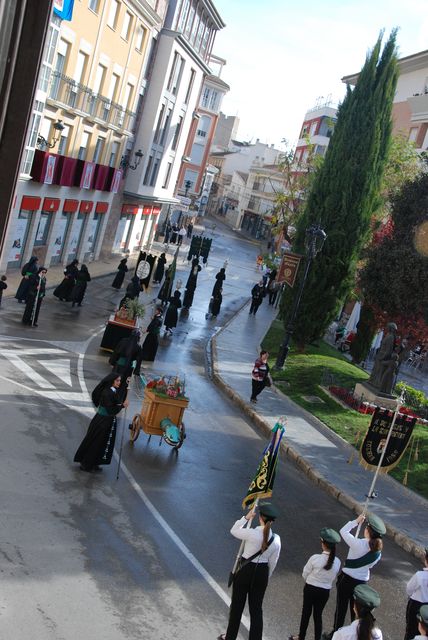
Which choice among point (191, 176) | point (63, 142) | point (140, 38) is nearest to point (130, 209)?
point (140, 38)

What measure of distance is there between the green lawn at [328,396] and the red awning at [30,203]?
1074cm

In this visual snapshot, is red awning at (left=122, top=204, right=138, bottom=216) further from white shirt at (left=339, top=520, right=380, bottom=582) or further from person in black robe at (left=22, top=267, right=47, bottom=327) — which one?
white shirt at (left=339, top=520, right=380, bottom=582)

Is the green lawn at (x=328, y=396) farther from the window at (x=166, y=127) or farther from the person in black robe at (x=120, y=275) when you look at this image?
the window at (x=166, y=127)

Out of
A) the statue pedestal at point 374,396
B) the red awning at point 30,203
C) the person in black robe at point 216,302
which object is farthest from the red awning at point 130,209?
the statue pedestal at point 374,396

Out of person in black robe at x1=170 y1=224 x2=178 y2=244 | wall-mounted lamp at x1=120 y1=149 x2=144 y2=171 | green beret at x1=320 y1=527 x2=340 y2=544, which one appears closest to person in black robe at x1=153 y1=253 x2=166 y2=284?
wall-mounted lamp at x1=120 y1=149 x2=144 y2=171

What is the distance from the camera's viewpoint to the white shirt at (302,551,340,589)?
8.16 m

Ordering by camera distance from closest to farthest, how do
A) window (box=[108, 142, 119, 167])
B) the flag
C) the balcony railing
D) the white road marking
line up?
the flag
the white road marking
the balcony railing
window (box=[108, 142, 119, 167])

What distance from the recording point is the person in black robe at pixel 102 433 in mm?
11758

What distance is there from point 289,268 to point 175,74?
2541 centimetres

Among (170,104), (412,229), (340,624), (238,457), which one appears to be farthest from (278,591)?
(170,104)

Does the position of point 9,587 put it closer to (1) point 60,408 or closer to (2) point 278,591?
(2) point 278,591

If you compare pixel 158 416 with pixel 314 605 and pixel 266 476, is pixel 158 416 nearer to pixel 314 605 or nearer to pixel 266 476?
pixel 266 476

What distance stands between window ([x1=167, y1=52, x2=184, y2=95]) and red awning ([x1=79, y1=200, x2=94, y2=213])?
1226cm

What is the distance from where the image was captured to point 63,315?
2488cm
